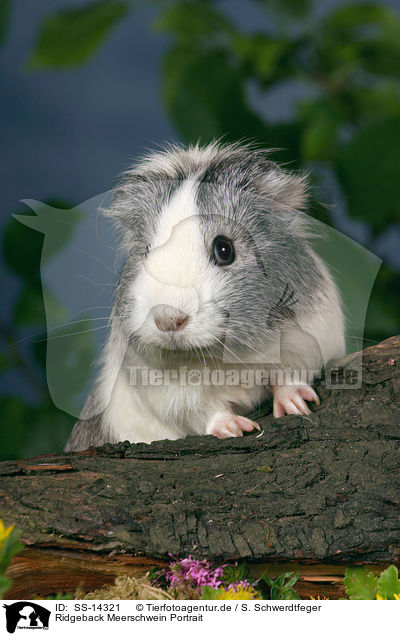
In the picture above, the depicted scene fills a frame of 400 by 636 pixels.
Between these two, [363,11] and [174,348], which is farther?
[363,11]

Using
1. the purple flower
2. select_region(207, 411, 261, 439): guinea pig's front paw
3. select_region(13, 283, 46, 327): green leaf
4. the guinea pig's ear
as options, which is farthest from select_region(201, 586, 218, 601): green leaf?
select_region(13, 283, 46, 327): green leaf

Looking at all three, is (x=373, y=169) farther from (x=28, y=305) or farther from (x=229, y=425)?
(x=28, y=305)

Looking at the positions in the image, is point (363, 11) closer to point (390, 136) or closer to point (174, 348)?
point (390, 136)

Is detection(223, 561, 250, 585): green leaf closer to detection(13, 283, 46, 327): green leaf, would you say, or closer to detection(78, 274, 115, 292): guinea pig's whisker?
detection(78, 274, 115, 292): guinea pig's whisker
